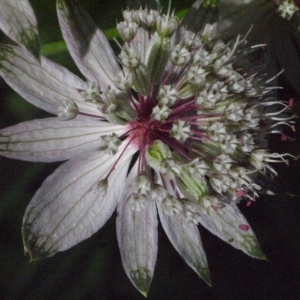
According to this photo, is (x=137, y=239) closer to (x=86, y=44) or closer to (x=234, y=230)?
(x=234, y=230)

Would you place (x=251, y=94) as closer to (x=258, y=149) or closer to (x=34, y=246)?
(x=258, y=149)

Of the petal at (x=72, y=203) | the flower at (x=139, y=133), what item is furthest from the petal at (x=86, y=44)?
the petal at (x=72, y=203)

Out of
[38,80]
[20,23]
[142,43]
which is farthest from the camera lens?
[142,43]

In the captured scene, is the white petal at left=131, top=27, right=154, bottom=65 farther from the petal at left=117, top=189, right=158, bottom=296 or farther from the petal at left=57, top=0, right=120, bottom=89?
the petal at left=117, top=189, right=158, bottom=296

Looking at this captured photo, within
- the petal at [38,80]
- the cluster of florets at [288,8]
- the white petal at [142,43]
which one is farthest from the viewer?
the cluster of florets at [288,8]

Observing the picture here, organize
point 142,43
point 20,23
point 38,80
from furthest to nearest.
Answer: point 142,43 → point 38,80 → point 20,23

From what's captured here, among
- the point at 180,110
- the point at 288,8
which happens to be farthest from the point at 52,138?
the point at 288,8

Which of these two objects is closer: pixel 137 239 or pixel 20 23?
pixel 20 23

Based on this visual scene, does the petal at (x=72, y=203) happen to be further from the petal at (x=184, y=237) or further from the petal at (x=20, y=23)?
the petal at (x=20, y=23)
